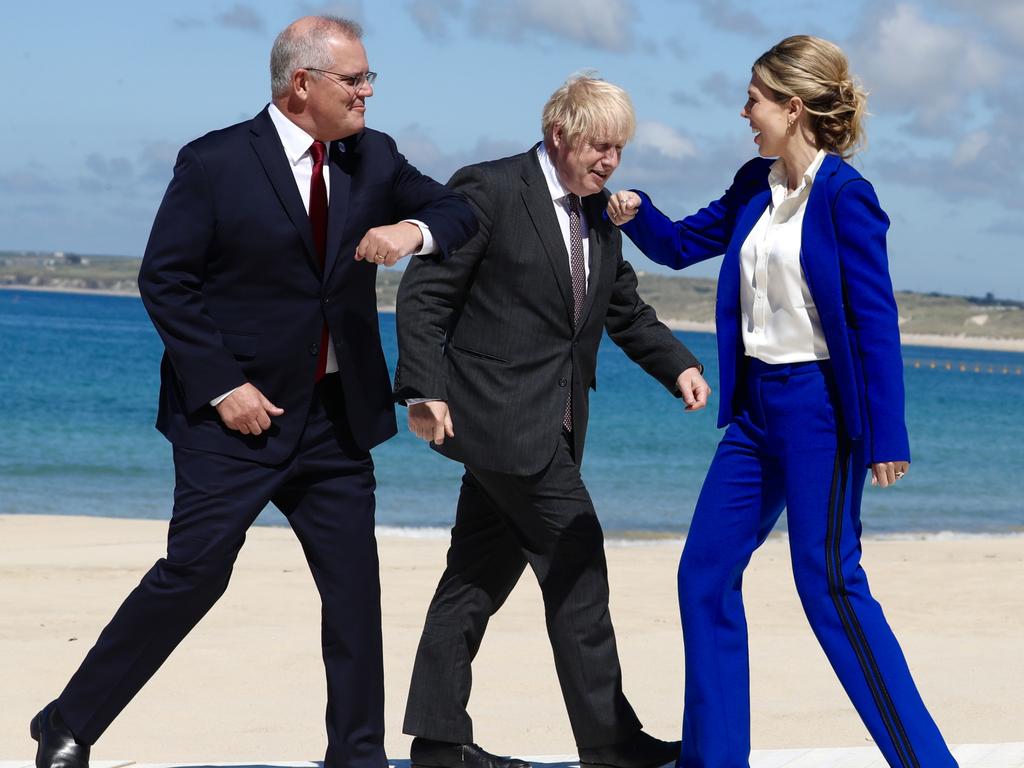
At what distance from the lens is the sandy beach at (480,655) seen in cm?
543

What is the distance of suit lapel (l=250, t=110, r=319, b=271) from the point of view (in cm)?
350

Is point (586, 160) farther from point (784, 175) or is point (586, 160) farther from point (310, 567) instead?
point (310, 567)

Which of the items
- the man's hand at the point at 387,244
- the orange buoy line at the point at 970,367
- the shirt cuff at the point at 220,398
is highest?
the orange buoy line at the point at 970,367

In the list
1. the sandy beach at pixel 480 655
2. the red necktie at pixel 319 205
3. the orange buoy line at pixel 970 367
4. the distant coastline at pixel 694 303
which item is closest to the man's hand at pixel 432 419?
the red necktie at pixel 319 205

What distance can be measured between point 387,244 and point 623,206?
0.83 metres

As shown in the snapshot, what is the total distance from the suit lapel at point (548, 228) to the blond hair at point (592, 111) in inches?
6.6

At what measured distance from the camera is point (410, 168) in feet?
12.5

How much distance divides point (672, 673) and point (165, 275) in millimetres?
4008

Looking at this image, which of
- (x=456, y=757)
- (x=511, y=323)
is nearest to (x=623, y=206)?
(x=511, y=323)

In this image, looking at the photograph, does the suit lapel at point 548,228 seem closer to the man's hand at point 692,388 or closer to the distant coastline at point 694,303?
the man's hand at point 692,388

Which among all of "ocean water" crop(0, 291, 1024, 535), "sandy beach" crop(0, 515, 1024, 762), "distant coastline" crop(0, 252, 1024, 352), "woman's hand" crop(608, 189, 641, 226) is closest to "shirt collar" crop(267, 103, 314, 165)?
"woman's hand" crop(608, 189, 641, 226)

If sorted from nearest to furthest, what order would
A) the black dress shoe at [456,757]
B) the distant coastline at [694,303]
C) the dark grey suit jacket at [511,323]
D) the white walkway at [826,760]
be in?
the dark grey suit jacket at [511,323]
the white walkway at [826,760]
the black dress shoe at [456,757]
the distant coastline at [694,303]

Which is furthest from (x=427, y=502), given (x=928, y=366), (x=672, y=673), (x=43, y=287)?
(x=43, y=287)

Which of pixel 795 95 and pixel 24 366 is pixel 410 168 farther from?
pixel 24 366
